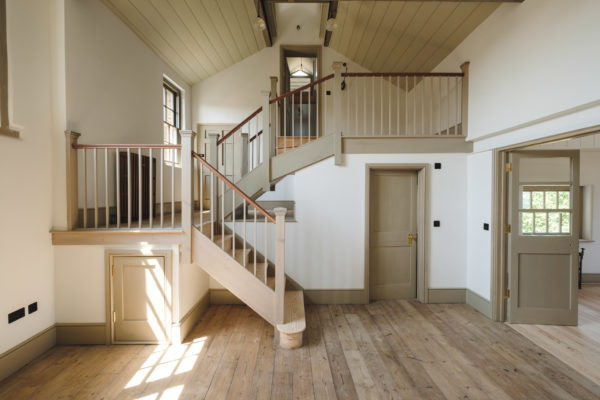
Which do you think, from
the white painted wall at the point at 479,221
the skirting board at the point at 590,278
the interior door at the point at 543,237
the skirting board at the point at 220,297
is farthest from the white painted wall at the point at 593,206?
the skirting board at the point at 220,297

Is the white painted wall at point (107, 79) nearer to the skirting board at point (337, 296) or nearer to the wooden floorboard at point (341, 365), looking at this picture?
the wooden floorboard at point (341, 365)

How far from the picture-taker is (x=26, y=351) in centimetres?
264

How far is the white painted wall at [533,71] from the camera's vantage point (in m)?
2.34

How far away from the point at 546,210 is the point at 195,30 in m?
5.66

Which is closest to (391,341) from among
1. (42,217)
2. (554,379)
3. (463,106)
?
(554,379)

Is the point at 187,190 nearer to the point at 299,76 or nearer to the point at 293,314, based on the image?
the point at 293,314

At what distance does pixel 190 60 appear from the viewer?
5.12 meters

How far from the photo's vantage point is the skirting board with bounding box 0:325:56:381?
96.3 inches

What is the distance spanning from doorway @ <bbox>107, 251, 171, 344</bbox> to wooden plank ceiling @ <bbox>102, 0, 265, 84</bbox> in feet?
10.5

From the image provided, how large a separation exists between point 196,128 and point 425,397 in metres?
5.94

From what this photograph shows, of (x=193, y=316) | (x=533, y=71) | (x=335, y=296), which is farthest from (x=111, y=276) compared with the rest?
(x=533, y=71)

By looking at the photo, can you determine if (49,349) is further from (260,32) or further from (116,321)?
(260,32)

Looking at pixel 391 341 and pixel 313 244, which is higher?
pixel 313 244

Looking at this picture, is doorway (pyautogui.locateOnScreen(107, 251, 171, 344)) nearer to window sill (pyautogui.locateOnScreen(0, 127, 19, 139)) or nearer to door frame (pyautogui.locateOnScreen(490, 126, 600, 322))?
window sill (pyautogui.locateOnScreen(0, 127, 19, 139))
